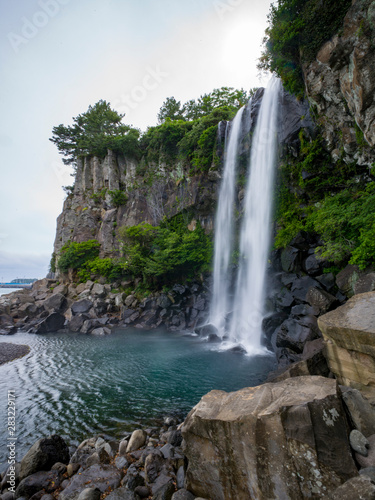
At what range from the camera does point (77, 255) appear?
27.6 m

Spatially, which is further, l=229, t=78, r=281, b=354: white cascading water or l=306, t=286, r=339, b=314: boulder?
l=229, t=78, r=281, b=354: white cascading water

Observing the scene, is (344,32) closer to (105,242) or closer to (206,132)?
(206,132)

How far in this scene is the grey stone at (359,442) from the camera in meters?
2.39

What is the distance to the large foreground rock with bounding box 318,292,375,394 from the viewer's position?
424 cm

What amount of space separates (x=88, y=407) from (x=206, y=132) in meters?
22.4

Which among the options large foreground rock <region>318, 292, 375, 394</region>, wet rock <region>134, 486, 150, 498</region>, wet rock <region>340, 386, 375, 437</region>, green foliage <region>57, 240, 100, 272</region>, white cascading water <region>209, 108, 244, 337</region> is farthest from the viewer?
green foliage <region>57, 240, 100, 272</region>

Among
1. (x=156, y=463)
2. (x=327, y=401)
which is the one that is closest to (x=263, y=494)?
(x=327, y=401)

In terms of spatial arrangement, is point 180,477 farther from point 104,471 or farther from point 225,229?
point 225,229

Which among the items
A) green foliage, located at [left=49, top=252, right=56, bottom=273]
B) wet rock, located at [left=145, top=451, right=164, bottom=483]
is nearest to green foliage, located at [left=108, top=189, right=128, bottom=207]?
green foliage, located at [left=49, top=252, right=56, bottom=273]

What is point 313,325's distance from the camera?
813cm

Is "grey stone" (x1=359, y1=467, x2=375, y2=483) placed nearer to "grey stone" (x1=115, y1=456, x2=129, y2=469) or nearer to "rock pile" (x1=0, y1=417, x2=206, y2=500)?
"rock pile" (x1=0, y1=417, x2=206, y2=500)

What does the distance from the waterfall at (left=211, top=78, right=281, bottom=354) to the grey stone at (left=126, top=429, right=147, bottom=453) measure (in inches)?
362

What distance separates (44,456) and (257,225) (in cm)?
1557

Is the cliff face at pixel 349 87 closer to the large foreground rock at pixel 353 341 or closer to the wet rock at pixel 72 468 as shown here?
the large foreground rock at pixel 353 341
